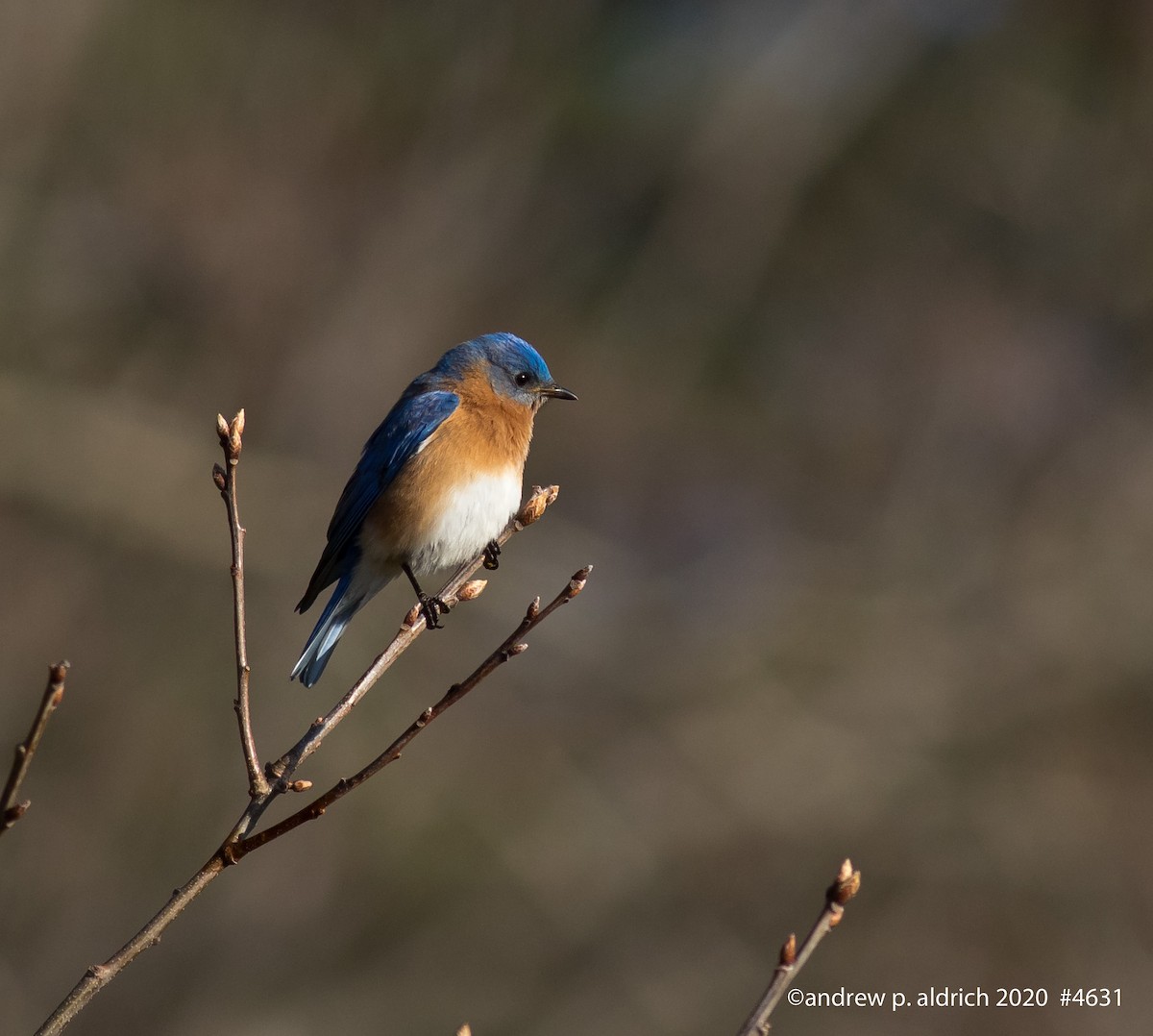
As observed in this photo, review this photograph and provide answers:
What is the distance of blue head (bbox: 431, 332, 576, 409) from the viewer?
16.5ft

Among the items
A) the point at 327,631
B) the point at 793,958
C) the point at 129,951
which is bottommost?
the point at 129,951

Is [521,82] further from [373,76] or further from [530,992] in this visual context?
[530,992]

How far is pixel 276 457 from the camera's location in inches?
336

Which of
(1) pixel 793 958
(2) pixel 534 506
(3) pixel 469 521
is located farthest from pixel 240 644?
(3) pixel 469 521

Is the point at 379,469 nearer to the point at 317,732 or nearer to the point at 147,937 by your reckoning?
the point at 317,732

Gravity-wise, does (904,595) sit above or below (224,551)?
above

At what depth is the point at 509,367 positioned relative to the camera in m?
5.04

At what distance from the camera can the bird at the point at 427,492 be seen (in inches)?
179

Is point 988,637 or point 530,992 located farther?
point 988,637

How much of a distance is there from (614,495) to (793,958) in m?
8.82

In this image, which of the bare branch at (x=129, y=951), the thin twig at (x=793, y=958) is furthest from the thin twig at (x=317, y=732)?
the thin twig at (x=793, y=958)

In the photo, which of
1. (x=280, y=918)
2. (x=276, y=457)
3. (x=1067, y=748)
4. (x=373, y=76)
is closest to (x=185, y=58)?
(x=373, y=76)

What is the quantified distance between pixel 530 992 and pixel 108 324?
5274 millimetres

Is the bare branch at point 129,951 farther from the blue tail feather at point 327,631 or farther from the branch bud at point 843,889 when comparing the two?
the blue tail feather at point 327,631
